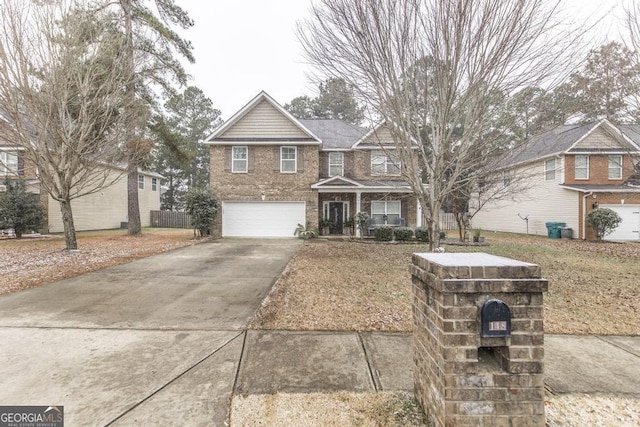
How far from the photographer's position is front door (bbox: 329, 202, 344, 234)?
1655 cm

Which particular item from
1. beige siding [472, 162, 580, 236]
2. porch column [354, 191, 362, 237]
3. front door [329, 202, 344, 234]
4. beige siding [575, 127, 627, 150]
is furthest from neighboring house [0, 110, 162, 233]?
beige siding [575, 127, 627, 150]

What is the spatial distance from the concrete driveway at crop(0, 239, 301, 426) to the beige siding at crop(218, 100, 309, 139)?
10.8 meters

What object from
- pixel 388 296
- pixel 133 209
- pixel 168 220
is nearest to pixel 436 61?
pixel 388 296

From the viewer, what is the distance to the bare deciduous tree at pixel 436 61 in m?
5.83

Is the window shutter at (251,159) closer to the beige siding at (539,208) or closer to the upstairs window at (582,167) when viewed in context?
the beige siding at (539,208)

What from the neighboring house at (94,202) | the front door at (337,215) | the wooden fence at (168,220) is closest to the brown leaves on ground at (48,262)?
the neighboring house at (94,202)

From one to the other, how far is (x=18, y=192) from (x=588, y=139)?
1116 inches

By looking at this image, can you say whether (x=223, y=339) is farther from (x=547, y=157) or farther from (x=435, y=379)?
(x=547, y=157)

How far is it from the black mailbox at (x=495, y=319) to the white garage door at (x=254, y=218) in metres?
14.1

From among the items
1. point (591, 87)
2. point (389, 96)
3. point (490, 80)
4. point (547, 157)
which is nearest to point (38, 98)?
point (389, 96)

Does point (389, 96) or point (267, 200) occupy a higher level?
point (389, 96)

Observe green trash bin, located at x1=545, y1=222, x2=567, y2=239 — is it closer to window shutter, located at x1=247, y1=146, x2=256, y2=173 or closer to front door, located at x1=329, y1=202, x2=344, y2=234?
front door, located at x1=329, y1=202, x2=344, y2=234

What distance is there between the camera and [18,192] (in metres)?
14.0

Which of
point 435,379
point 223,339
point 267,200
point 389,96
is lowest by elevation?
point 223,339
